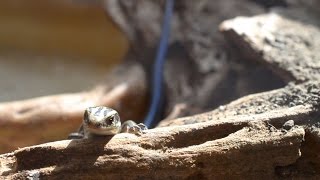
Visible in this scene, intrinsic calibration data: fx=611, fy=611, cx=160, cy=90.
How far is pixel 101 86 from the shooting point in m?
2.92

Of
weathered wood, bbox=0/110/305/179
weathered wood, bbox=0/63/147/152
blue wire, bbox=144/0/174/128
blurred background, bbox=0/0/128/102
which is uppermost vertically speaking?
blurred background, bbox=0/0/128/102

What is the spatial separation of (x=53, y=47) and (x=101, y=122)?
2.66 metres

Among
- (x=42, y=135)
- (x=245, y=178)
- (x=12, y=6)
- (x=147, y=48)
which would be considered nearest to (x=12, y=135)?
(x=42, y=135)

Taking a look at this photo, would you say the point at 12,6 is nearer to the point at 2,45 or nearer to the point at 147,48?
the point at 2,45

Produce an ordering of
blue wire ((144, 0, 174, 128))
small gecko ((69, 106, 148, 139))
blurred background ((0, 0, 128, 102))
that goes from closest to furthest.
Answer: small gecko ((69, 106, 148, 139)), blue wire ((144, 0, 174, 128)), blurred background ((0, 0, 128, 102))

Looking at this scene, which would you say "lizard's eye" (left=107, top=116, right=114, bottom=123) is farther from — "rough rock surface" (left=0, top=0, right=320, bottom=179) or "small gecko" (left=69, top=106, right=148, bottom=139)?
"rough rock surface" (left=0, top=0, right=320, bottom=179)

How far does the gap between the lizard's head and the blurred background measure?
1.98 meters

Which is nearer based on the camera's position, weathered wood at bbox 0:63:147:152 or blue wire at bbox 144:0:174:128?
weathered wood at bbox 0:63:147:152

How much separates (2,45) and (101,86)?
5.11 feet

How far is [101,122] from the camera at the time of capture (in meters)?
1.65

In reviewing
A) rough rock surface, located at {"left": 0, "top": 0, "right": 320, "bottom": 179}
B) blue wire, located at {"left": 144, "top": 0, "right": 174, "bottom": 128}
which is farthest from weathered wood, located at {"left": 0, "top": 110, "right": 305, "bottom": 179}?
blue wire, located at {"left": 144, "top": 0, "right": 174, "bottom": 128}

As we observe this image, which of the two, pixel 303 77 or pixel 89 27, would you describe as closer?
pixel 303 77

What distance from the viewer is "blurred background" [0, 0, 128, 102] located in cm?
384

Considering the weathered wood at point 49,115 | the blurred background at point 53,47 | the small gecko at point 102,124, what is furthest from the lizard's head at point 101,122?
the blurred background at point 53,47
